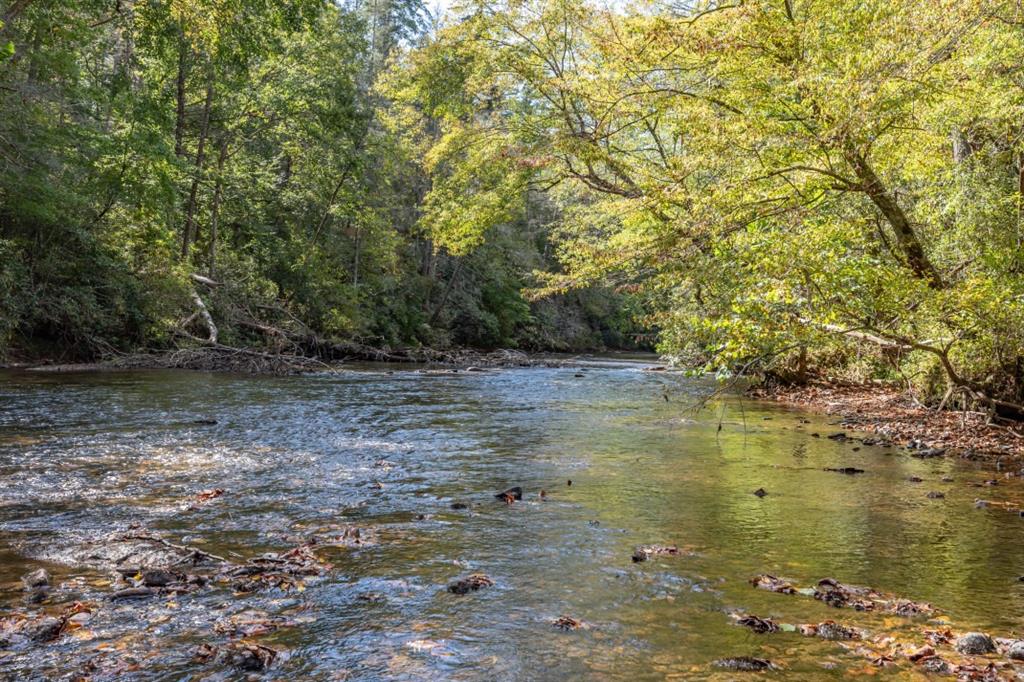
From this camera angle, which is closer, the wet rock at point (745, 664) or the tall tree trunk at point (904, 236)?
the wet rock at point (745, 664)

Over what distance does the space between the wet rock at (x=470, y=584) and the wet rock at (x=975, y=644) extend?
2.79 meters

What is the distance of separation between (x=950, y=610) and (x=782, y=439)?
7.59 meters

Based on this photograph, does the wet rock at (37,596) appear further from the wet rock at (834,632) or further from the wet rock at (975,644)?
the wet rock at (975,644)

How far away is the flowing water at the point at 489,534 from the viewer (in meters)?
3.89

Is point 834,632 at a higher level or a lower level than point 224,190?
lower

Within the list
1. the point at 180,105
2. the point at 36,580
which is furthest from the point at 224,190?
the point at 36,580

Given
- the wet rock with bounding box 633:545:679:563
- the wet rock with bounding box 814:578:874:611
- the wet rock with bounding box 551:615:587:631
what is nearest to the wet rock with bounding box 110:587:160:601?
the wet rock with bounding box 551:615:587:631

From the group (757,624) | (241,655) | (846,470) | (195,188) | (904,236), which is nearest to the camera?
(241,655)

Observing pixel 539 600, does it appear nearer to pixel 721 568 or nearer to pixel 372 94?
pixel 721 568

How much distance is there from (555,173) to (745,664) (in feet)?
55.1

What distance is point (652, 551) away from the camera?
568 cm

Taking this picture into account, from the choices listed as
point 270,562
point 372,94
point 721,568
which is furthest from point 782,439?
point 372,94

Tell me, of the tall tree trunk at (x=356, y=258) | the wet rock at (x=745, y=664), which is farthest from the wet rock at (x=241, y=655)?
the tall tree trunk at (x=356, y=258)

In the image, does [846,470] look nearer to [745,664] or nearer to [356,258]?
[745,664]
